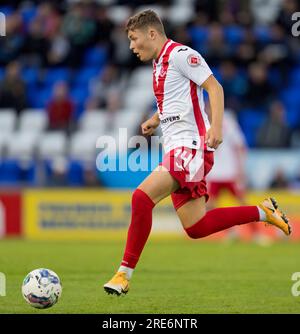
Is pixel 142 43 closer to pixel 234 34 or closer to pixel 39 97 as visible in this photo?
pixel 234 34

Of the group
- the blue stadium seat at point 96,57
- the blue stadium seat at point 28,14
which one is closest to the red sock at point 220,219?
the blue stadium seat at point 96,57

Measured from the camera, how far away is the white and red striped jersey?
25.2 feet

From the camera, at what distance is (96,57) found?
20203 millimetres

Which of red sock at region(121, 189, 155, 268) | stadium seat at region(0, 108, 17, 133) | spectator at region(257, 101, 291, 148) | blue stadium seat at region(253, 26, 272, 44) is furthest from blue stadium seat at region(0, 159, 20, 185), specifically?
red sock at region(121, 189, 155, 268)

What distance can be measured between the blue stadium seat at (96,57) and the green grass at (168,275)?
6173mm

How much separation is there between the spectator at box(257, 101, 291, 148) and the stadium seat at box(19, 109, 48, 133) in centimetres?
463

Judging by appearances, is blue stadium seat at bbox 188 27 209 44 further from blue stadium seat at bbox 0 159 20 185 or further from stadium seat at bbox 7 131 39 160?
blue stadium seat at bbox 0 159 20 185

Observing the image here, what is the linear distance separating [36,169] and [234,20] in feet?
18.6

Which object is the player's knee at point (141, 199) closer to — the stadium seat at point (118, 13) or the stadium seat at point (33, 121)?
the stadium seat at point (33, 121)

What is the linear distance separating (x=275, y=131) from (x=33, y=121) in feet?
16.9

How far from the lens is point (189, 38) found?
61.6ft

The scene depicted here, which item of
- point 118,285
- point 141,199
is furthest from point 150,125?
point 118,285

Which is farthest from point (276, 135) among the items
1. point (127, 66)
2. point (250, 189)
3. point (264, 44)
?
point (127, 66)
